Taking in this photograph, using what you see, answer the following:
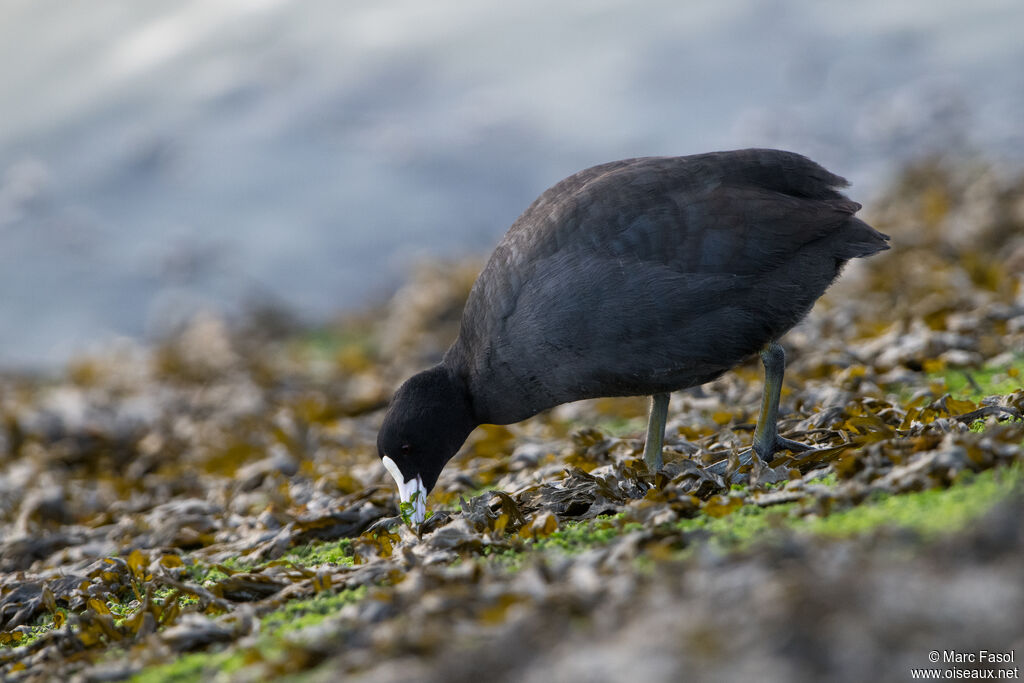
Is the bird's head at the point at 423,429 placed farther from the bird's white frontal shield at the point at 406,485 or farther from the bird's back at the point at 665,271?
the bird's back at the point at 665,271

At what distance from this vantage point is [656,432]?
13.6ft

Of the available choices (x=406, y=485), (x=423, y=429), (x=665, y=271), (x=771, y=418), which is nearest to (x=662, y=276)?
(x=665, y=271)

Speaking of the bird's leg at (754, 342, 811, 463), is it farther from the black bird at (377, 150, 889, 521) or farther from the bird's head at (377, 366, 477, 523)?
the bird's head at (377, 366, 477, 523)

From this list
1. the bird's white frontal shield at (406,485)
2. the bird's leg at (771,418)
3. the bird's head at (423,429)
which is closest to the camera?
the bird's leg at (771,418)

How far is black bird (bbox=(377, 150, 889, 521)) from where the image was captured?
3.62m

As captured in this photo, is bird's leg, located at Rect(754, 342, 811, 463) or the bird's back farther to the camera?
bird's leg, located at Rect(754, 342, 811, 463)

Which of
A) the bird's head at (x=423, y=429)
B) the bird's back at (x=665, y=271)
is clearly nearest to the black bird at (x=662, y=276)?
the bird's back at (x=665, y=271)

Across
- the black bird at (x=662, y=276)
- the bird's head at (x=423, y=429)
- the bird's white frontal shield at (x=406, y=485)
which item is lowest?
the bird's white frontal shield at (x=406, y=485)

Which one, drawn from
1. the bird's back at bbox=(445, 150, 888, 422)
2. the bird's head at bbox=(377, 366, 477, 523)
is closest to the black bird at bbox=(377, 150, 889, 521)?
the bird's back at bbox=(445, 150, 888, 422)

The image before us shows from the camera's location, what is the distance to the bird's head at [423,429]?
421cm

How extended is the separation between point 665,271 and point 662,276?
24mm

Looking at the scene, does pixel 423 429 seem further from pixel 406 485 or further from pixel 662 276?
pixel 662 276

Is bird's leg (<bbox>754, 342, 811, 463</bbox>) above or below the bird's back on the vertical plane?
below

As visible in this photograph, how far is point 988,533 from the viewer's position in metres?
1.87
